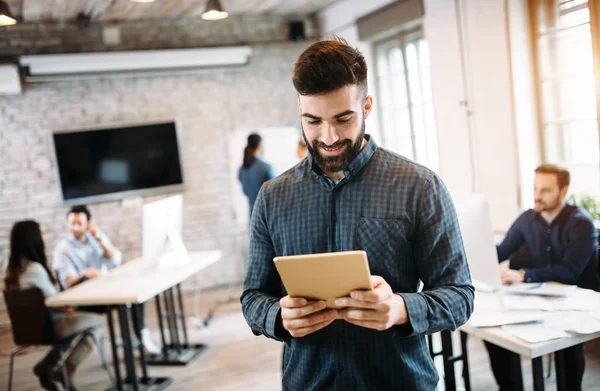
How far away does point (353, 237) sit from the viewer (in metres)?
1.28

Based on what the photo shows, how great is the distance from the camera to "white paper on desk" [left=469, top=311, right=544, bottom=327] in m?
2.13

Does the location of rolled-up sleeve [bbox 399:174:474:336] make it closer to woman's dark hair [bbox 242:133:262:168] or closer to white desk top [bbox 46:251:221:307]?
white desk top [bbox 46:251:221:307]

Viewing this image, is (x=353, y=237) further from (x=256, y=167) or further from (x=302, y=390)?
(x=256, y=167)

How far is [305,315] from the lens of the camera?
1.16 meters

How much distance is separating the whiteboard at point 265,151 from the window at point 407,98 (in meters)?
1.07

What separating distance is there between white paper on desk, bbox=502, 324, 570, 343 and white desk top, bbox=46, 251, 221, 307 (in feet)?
6.65

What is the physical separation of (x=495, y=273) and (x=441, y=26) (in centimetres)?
265


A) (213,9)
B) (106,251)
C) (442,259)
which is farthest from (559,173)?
(106,251)

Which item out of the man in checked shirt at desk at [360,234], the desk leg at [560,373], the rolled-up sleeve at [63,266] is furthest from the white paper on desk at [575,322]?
the rolled-up sleeve at [63,266]

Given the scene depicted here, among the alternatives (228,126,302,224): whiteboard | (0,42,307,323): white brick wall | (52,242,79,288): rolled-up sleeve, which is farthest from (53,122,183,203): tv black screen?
(52,242,79,288): rolled-up sleeve

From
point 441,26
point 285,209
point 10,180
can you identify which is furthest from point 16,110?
point 285,209

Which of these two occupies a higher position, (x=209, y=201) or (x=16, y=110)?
(x=16, y=110)

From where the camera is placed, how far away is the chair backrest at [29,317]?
327cm

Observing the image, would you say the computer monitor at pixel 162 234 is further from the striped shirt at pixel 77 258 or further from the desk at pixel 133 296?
the striped shirt at pixel 77 258
